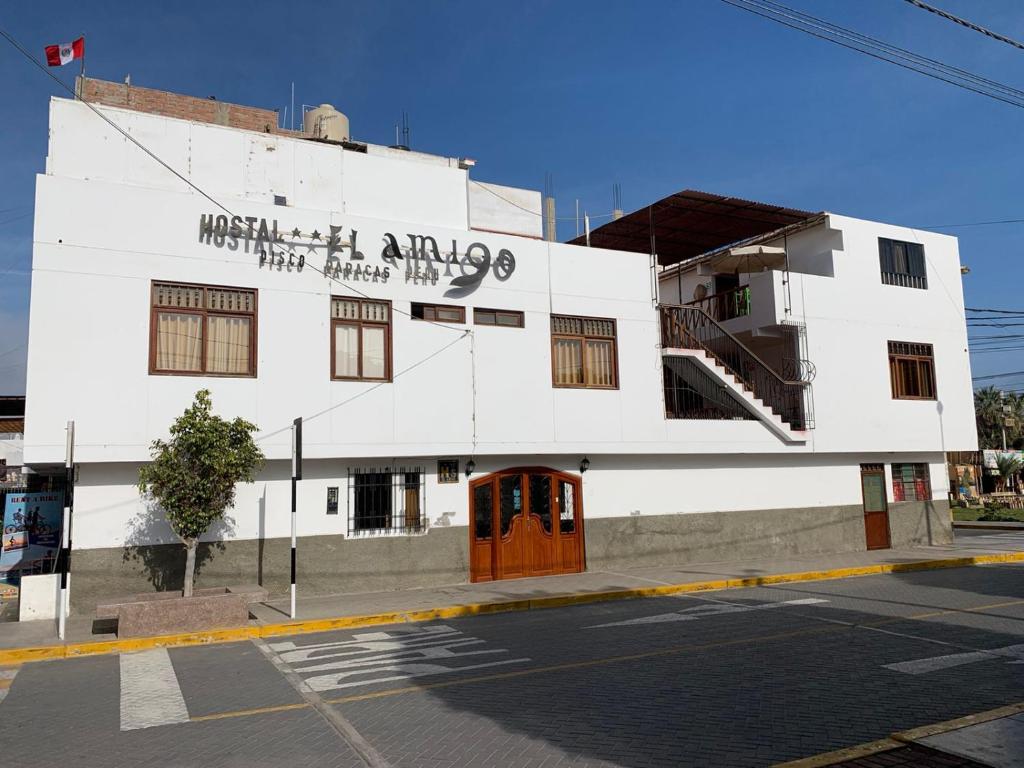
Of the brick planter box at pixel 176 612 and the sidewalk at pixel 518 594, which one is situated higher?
the brick planter box at pixel 176 612

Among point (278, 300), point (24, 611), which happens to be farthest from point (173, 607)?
point (278, 300)

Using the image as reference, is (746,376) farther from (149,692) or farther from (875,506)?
(149,692)

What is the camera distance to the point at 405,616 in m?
12.8

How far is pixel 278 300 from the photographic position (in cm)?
1438

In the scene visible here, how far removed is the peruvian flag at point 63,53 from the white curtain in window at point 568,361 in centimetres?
1038

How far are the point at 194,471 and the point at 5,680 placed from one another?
3.73 m

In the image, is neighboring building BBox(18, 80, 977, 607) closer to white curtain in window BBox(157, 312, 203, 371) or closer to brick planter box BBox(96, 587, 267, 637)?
white curtain in window BBox(157, 312, 203, 371)

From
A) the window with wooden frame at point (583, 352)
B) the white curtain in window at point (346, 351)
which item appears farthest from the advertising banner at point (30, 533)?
the window with wooden frame at point (583, 352)

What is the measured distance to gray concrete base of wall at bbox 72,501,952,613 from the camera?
43.5 ft

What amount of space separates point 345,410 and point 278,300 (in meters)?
2.33

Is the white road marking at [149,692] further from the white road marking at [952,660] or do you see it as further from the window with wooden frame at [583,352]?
the window with wooden frame at [583,352]

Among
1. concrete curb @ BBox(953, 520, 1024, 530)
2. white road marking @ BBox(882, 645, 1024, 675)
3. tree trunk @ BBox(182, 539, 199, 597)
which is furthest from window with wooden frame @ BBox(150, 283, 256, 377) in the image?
concrete curb @ BBox(953, 520, 1024, 530)

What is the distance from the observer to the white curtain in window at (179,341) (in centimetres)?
1349

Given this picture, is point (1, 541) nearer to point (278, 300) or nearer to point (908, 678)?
point (278, 300)
